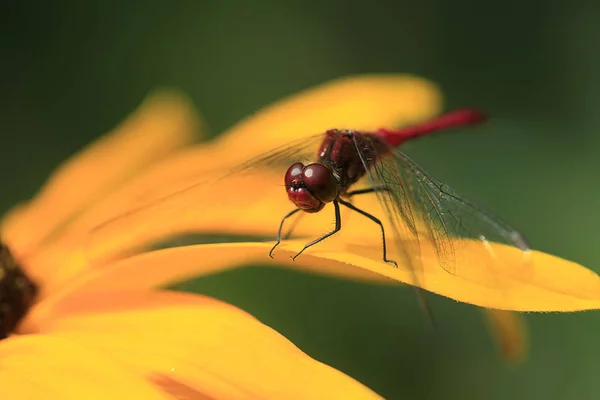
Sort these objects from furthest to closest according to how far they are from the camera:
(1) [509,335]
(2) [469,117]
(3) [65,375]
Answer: (2) [469,117], (1) [509,335], (3) [65,375]

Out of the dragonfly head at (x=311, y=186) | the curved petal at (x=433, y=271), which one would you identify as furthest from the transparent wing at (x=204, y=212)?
the curved petal at (x=433, y=271)

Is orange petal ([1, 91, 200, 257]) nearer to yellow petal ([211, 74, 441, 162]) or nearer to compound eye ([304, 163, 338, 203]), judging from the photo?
A: yellow petal ([211, 74, 441, 162])

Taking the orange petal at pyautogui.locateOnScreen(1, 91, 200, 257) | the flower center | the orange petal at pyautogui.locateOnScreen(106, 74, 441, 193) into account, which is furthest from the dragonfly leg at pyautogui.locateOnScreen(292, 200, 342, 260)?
the orange petal at pyautogui.locateOnScreen(1, 91, 200, 257)

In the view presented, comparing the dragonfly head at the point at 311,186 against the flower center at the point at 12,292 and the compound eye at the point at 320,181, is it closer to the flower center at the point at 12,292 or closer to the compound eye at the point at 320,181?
the compound eye at the point at 320,181

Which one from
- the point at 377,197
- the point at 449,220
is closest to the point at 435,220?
the point at 449,220

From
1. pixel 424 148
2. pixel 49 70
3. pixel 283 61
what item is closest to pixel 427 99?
pixel 424 148

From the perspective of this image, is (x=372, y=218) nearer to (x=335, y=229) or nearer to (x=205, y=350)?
(x=335, y=229)
